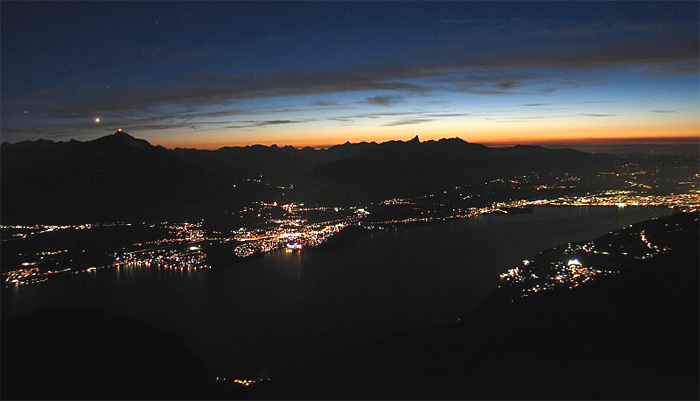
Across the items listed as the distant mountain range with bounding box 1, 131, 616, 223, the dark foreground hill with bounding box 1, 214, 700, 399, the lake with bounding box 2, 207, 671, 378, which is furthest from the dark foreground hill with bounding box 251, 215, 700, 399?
the distant mountain range with bounding box 1, 131, 616, 223

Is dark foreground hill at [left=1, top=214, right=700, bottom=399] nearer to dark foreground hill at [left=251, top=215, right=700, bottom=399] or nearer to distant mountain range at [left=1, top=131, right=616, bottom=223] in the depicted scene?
dark foreground hill at [left=251, top=215, right=700, bottom=399]

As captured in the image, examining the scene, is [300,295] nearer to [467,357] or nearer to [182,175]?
[467,357]

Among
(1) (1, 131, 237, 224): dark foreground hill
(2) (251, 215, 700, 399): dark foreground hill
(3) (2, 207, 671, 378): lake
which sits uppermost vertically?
(1) (1, 131, 237, 224): dark foreground hill

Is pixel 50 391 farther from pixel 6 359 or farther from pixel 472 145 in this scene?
pixel 472 145

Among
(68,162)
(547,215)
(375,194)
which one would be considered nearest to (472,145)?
(375,194)

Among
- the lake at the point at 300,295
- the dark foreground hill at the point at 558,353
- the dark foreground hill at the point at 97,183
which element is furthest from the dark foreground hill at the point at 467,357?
the dark foreground hill at the point at 97,183

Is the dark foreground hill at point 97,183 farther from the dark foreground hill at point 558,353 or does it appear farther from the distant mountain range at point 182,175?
the dark foreground hill at point 558,353

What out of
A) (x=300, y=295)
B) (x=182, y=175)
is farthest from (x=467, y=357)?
(x=182, y=175)
